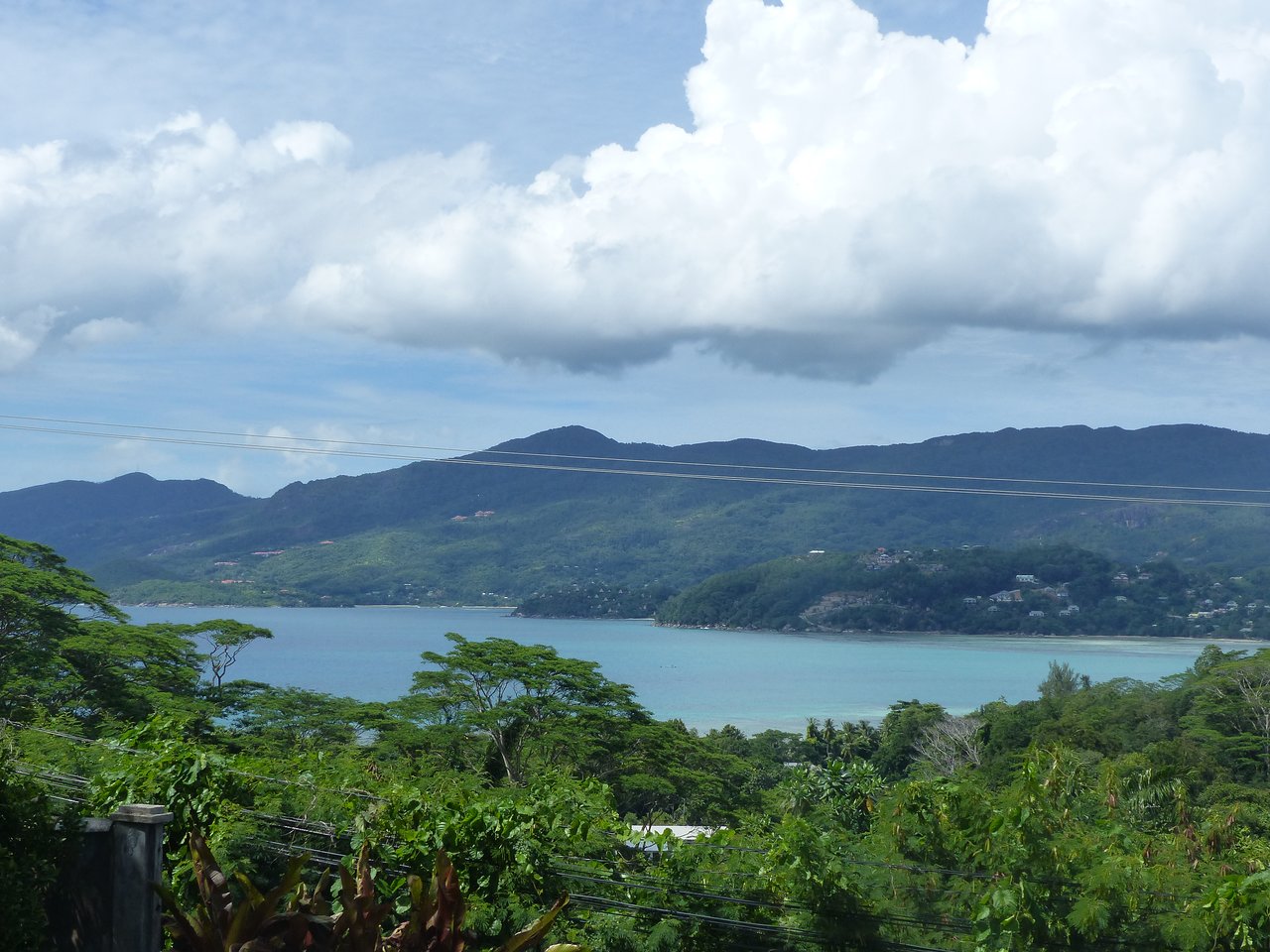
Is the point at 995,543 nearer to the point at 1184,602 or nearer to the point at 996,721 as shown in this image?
the point at 1184,602

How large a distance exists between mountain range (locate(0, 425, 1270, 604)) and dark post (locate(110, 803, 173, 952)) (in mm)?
103169

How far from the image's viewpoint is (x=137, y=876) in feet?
10.9

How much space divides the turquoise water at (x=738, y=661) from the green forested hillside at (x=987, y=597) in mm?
1738

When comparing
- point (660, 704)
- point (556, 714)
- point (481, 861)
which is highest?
point (481, 861)

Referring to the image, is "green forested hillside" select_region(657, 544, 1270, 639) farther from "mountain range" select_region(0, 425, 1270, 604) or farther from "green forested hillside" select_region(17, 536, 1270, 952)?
"green forested hillside" select_region(17, 536, 1270, 952)

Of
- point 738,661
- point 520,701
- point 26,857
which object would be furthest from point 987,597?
point 26,857

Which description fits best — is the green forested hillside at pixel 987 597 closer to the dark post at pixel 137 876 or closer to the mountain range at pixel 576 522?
the mountain range at pixel 576 522

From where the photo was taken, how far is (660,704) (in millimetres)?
58062

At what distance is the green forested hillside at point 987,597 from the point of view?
95250mm

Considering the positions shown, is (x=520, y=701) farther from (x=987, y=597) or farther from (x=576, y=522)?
(x=576, y=522)

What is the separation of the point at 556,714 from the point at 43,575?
8371 millimetres

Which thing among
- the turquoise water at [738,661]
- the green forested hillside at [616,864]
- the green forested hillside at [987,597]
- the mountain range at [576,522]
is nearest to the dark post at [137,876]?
the green forested hillside at [616,864]

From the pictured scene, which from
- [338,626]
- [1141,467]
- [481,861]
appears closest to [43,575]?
[481,861]

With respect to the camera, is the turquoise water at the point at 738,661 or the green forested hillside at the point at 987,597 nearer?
the turquoise water at the point at 738,661
